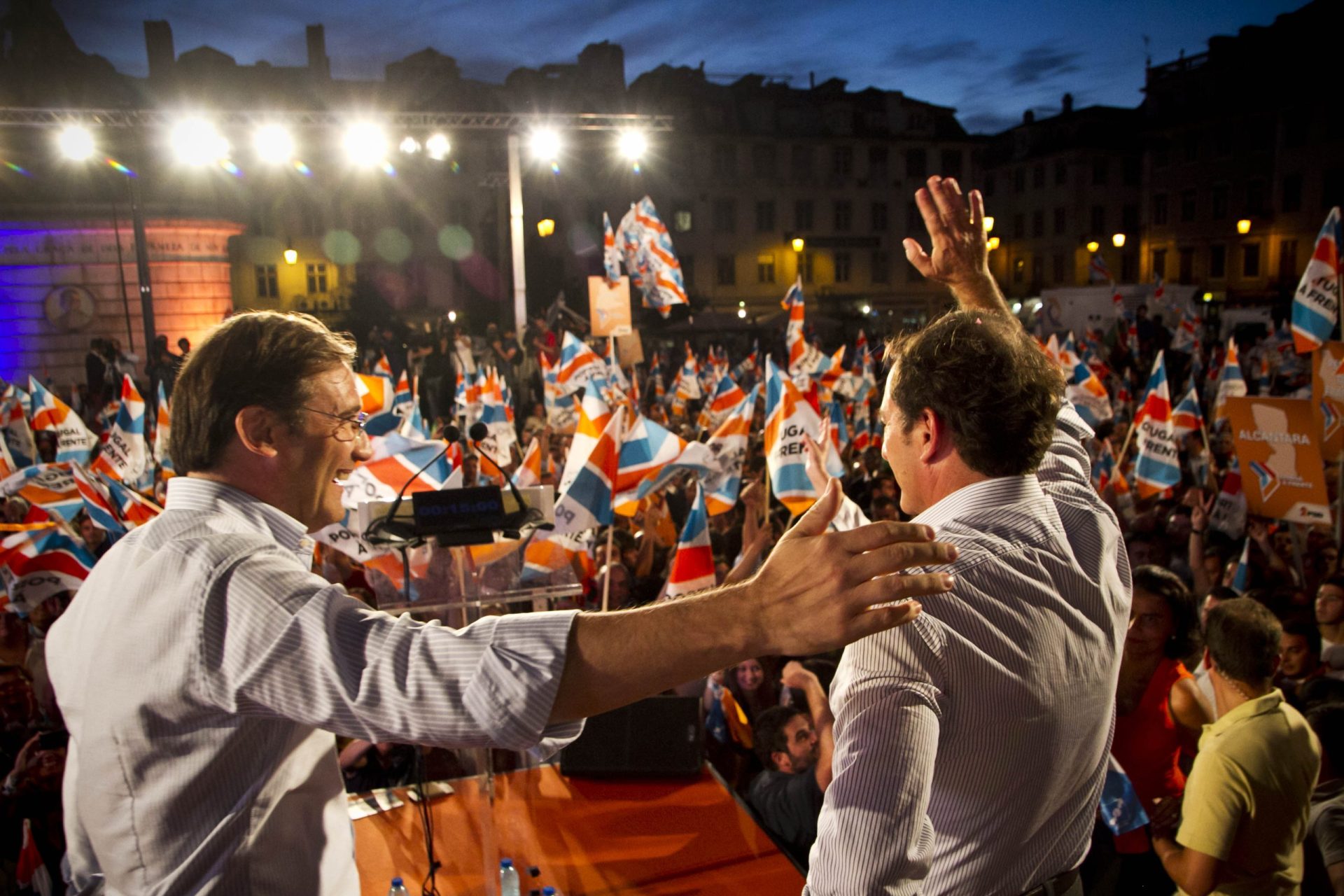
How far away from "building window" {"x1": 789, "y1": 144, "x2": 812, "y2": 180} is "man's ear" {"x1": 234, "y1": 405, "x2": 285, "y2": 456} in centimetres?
5073

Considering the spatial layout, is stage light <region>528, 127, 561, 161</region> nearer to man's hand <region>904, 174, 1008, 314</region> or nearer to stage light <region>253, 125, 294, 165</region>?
stage light <region>253, 125, 294, 165</region>

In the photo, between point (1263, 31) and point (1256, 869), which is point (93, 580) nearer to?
point (1256, 869)

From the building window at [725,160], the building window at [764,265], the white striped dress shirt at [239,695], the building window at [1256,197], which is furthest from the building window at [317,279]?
the building window at [1256,197]

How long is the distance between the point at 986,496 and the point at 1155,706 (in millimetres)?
2862

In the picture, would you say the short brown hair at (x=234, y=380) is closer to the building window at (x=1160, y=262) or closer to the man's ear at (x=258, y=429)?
the man's ear at (x=258, y=429)

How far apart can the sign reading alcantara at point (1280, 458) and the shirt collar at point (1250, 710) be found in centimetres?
467

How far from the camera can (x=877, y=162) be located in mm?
51750

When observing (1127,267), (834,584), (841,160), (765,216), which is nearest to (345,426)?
(834,584)

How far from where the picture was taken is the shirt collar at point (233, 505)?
1.68m

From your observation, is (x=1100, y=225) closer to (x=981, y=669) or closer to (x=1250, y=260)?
(x=1250, y=260)

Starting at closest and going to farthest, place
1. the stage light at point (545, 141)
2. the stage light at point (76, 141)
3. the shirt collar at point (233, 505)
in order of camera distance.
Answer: the shirt collar at point (233, 505) → the stage light at point (76, 141) → the stage light at point (545, 141)

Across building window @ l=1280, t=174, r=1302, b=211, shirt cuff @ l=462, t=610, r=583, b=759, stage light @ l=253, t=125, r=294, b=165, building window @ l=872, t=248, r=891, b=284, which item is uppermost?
building window @ l=1280, t=174, r=1302, b=211

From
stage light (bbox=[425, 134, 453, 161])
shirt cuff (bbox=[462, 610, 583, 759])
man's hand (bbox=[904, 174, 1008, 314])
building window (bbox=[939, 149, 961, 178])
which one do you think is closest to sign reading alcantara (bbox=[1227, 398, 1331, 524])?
man's hand (bbox=[904, 174, 1008, 314])

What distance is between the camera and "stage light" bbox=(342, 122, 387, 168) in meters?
16.1
